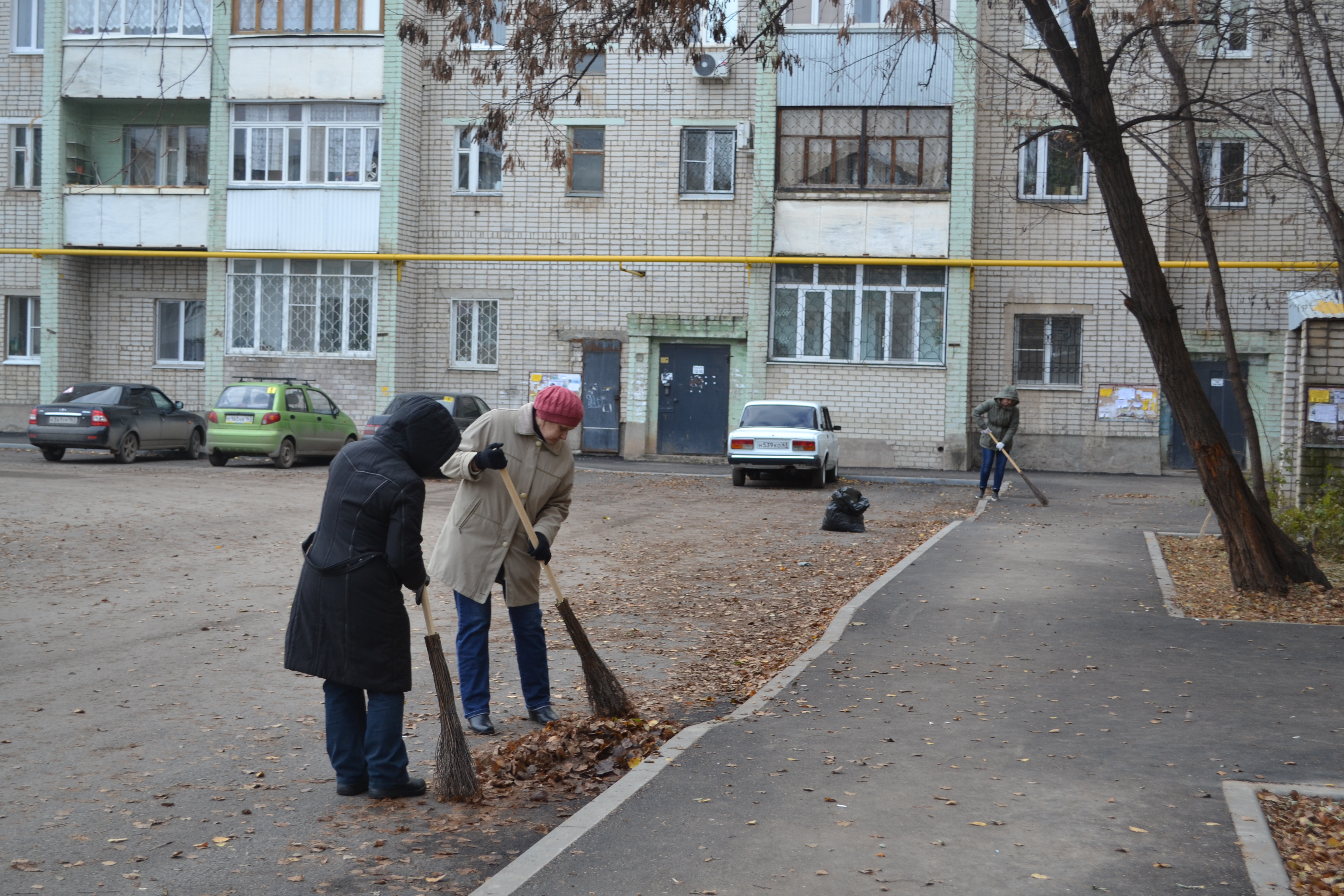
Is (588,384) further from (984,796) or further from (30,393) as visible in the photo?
(984,796)

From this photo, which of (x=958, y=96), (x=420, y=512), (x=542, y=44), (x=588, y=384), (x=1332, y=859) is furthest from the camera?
(x=588, y=384)

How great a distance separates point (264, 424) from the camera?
22656 mm

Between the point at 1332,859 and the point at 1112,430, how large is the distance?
23367 mm

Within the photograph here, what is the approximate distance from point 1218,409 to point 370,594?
25.7m

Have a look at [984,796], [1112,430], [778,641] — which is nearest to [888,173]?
[1112,430]

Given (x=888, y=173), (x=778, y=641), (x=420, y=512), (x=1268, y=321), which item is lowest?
(x=778, y=641)

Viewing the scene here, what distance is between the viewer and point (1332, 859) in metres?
4.43

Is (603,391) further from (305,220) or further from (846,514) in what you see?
(846,514)

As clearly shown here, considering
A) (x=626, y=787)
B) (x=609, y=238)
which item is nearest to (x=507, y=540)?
(x=626, y=787)

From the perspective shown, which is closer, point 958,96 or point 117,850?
point 117,850

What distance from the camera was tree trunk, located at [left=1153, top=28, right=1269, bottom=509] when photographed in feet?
40.2

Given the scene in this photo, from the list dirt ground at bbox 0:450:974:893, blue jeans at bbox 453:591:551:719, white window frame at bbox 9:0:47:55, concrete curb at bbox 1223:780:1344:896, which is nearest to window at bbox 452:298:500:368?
white window frame at bbox 9:0:47:55

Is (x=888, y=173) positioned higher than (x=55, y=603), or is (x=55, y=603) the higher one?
(x=888, y=173)

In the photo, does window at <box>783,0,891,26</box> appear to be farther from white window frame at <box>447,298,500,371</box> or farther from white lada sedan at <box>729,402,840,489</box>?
white window frame at <box>447,298,500,371</box>
